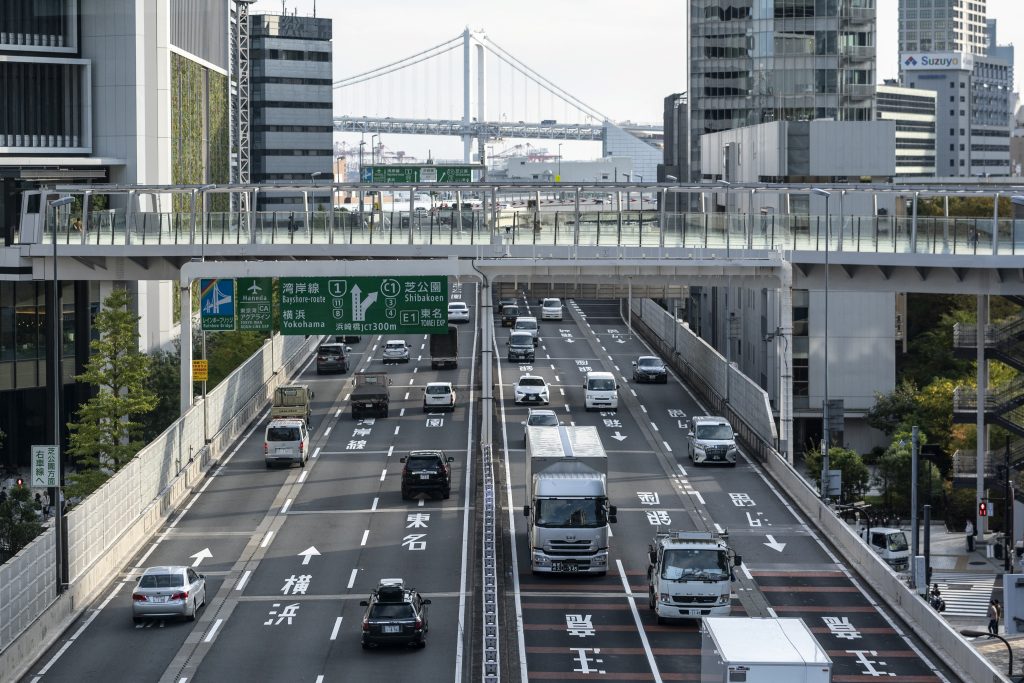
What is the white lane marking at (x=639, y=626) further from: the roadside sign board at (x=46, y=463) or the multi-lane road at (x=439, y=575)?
the roadside sign board at (x=46, y=463)

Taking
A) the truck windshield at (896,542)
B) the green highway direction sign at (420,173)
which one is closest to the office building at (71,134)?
the green highway direction sign at (420,173)

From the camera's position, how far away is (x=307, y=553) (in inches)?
1794

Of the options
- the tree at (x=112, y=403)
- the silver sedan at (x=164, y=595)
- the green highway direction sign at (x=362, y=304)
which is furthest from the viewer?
the tree at (x=112, y=403)

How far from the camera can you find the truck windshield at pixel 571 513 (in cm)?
4116

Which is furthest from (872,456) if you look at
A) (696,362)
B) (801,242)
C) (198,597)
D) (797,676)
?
(797,676)

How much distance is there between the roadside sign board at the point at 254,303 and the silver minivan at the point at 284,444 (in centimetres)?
372

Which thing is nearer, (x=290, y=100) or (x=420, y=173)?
(x=420, y=173)

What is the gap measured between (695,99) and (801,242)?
9385 centimetres

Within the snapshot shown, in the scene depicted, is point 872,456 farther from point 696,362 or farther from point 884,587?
point 884,587

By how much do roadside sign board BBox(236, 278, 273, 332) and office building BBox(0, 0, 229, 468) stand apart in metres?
16.8

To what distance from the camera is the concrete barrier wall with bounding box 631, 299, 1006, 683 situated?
35.2 m

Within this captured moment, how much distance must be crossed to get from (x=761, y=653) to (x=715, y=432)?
110 feet

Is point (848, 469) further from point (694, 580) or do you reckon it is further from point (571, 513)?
point (694, 580)

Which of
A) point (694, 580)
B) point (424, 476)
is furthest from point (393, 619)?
point (424, 476)
